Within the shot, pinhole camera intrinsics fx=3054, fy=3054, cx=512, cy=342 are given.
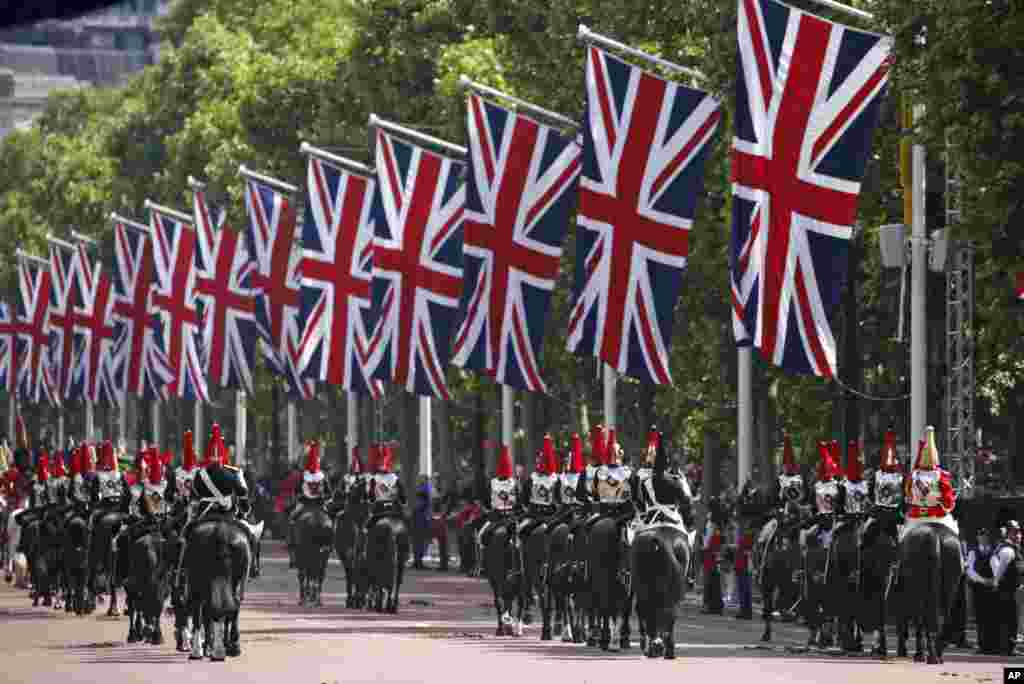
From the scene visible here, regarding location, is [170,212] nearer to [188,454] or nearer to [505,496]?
[505,496]

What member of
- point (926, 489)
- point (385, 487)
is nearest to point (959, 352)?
point (926, 489)

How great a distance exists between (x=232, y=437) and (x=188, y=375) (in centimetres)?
5229

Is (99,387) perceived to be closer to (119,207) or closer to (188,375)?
(188,375)

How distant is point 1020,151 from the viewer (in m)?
33.1

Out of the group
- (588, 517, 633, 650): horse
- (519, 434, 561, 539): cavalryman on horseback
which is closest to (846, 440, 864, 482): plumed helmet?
(588, 517, 633, 650): horse

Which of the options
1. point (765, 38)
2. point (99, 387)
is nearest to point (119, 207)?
point (99, 387)

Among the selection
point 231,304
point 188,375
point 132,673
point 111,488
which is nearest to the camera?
point 132,673

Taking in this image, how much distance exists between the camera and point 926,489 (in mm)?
30734

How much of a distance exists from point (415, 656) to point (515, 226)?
50.7 feet

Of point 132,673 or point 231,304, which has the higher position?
point 231,304

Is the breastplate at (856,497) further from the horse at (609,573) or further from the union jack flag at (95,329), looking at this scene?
→ the union jack flag at (95,329)

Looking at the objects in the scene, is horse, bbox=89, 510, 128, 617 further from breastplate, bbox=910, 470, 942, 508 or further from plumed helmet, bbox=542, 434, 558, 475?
breastplate, bbox=910, 470, 942, 508

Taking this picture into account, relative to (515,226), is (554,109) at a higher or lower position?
higher

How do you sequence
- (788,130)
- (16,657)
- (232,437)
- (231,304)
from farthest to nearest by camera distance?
1. (232,437)
2. (231,304)
3. (788,130)
4. (16,657)
